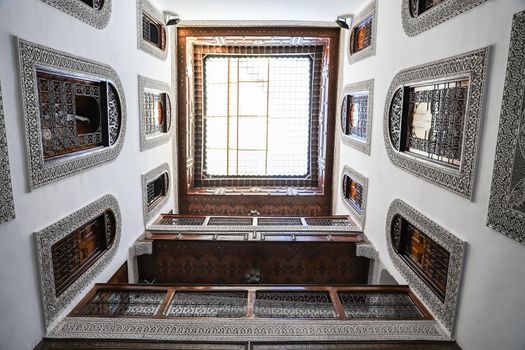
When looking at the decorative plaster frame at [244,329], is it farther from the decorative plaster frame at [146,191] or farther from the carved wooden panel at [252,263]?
the decorative plaster frame at [146,191]

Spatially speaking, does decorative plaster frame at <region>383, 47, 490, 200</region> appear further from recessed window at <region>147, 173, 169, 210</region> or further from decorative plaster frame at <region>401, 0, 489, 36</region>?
recessed window at <region>147, 173, 169, 210</region>

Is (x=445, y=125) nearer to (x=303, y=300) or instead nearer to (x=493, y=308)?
(x=493, y=308)

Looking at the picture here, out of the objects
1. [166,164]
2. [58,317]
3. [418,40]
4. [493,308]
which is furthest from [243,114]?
[493,308]

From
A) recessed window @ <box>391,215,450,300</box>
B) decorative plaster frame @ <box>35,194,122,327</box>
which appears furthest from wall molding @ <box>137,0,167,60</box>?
recessed window @ <box>391,215,450,300</box>

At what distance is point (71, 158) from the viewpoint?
11.1 ft

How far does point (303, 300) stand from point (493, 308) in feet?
5.67

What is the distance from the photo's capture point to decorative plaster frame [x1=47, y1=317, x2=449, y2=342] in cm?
309

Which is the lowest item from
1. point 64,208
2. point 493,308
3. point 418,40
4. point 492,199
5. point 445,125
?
point 493,308

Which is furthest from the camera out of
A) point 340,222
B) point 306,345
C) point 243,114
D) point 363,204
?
point 243,114

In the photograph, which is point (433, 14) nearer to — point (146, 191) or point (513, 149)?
point (513, 149)

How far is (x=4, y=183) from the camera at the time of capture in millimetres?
2463

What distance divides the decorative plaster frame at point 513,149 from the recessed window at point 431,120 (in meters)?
0.58

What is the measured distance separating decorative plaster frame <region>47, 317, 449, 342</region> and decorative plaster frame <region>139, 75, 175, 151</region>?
2677mm

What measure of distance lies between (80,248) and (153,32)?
3.84 m
